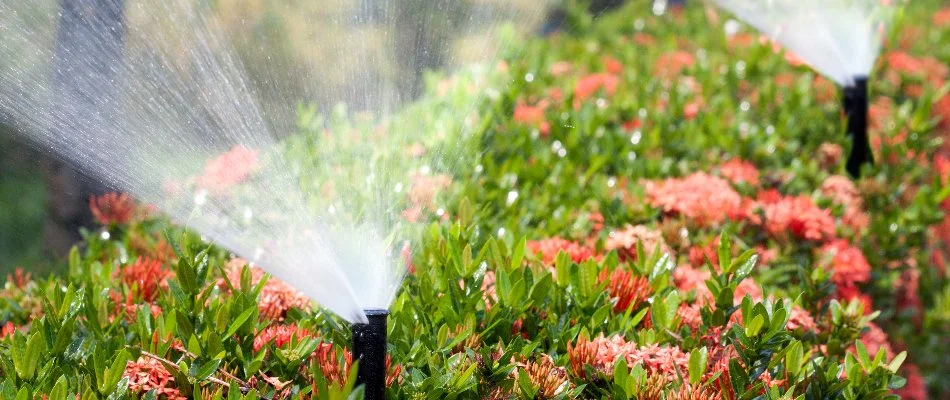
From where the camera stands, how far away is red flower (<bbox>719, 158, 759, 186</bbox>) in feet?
A: 11.8

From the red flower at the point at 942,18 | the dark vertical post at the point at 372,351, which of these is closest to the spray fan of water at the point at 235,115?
the dark vertical post at the point at 372,351

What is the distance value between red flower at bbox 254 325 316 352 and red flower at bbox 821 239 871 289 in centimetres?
177

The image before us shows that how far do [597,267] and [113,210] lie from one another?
1720 mm

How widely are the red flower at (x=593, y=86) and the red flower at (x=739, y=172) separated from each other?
1.09 m

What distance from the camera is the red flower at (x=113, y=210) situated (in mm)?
3122

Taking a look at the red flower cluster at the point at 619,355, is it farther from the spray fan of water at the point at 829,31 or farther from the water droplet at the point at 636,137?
the spray fan of water at the point at 829,31

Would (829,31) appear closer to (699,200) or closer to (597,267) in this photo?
(699,200)

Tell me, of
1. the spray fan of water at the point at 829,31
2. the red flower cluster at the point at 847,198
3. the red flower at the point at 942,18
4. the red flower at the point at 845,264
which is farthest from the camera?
the red flower at the point at 942,18

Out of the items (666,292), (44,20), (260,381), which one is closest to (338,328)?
(260,381)

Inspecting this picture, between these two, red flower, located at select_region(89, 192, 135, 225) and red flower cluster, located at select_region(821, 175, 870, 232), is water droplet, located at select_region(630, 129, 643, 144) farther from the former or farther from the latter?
red flower, located at select_region(89, 192, 135, 225)

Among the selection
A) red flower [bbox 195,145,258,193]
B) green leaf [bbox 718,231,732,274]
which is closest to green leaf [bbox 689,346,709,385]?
green leaf [bbox 718,231,732,274]

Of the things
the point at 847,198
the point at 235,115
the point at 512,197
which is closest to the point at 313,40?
the point at 235,115

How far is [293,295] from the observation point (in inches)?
92.2

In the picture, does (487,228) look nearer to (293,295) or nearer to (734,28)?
(293,295)
